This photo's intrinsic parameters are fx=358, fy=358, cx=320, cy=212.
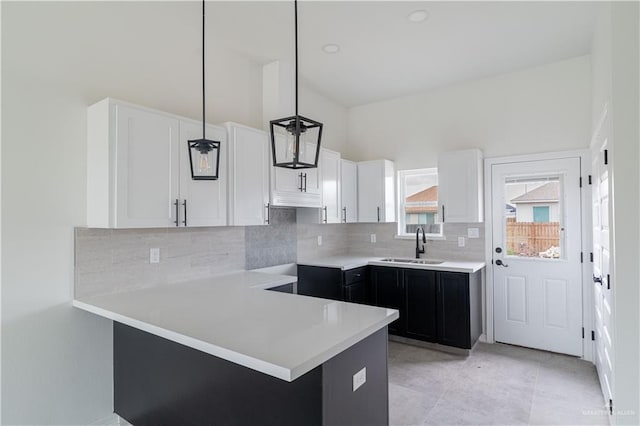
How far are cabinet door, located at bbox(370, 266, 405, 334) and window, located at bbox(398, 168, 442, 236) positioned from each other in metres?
0.80

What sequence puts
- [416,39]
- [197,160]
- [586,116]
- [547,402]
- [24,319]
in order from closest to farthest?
[24,319] → [197,160] → [547,402] → [416,39] → [586,116]

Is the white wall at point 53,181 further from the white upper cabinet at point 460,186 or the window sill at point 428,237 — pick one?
the window sill at point 428,237

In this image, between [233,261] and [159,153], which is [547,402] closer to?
[233,261]

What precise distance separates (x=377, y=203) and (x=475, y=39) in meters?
2.09

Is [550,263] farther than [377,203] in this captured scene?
No

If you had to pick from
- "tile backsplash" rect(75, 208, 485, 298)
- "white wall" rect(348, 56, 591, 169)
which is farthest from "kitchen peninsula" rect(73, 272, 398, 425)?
"white wall" rect(348, 56, 591, 169)

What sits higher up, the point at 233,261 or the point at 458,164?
the point at 458,164

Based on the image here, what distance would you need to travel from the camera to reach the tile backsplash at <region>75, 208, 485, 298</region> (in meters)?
2.43

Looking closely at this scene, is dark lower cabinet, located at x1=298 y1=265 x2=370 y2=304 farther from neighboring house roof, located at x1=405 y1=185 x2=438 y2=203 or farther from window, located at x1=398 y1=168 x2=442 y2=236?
neighboring house roof, located at x1=405 y1=185 x2=438 y2=203

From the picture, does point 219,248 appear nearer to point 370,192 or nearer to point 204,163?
point 204,163

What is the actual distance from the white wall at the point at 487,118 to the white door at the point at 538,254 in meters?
0.31

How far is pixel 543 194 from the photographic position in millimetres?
3838

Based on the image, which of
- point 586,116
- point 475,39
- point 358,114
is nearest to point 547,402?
point 586,116

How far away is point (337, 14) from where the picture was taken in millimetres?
2865
